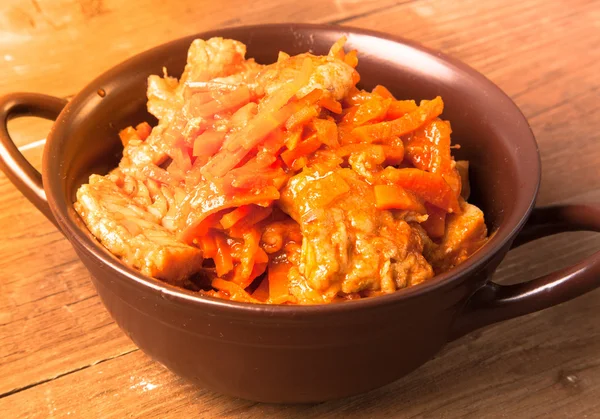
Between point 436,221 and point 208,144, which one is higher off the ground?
point 208,144

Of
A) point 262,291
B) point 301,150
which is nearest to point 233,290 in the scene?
point 262,291

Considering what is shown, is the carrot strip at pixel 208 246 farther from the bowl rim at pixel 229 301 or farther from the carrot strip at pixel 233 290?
the bowl rim at pixel 229 301

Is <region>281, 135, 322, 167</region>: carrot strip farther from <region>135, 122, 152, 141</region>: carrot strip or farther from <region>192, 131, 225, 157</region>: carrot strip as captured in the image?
<region>135, 122, 152, 141</region>: carrot strip

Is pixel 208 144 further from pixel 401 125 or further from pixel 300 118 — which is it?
pixel 401 125

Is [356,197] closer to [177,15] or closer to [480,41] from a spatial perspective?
[480,41]

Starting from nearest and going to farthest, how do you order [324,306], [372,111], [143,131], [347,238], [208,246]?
[324,306]
[347,238]
[208,246]
[372,111]
[143,131]

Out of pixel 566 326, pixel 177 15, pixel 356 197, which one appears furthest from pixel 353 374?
pixel 177 15

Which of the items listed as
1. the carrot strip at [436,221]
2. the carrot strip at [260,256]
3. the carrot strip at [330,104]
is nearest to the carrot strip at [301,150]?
the carrot strip at [330,104]

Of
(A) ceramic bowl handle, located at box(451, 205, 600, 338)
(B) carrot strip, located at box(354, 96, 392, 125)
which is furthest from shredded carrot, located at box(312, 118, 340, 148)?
(A) ceramic bowl handle, located at box(451, 205, 600, 338)
